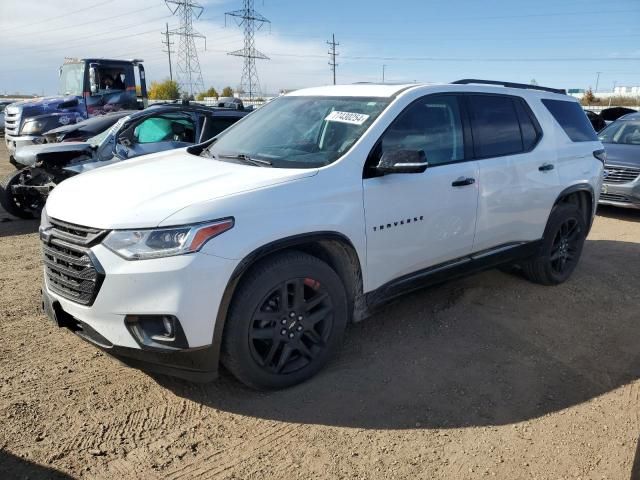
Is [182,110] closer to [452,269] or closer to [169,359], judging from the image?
[452,269]

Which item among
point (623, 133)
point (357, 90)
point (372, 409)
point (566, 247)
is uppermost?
point (357, 90)

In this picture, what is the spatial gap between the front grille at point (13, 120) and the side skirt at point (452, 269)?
43.6ft

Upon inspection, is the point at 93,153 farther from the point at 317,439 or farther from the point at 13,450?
the point at 317,439

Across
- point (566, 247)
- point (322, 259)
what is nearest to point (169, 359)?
point (322, 259)

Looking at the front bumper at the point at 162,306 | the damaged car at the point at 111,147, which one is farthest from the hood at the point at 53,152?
the front bumper at the point at 162,306

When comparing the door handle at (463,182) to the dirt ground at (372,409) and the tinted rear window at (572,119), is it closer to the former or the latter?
the dirt ground at (372,409)

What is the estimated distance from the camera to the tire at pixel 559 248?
4.91 meters

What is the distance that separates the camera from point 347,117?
364 cm

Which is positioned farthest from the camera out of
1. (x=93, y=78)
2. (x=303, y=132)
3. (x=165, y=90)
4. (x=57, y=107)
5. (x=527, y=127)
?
(x=165, y=90)

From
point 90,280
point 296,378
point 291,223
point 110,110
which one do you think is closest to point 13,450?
point 90,280

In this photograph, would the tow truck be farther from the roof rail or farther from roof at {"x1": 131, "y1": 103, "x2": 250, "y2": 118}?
the roof rail

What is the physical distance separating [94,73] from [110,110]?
1.04m

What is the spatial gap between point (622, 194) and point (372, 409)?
24.0 feet

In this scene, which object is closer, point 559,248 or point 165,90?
point 559,248
